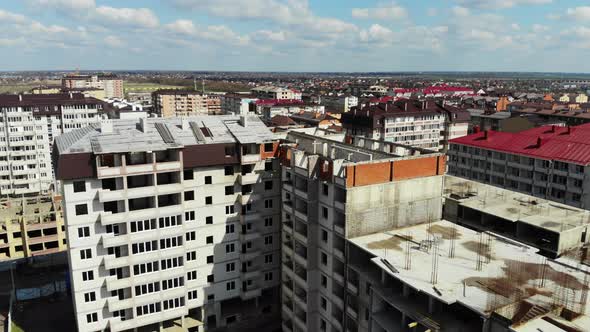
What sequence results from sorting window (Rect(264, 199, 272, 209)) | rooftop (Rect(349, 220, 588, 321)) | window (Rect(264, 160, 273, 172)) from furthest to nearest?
1. window (Rect(264, 199, 272, 209))
2. window (Rect(264, 160, 273, 172))
3. rooftop (Rect(349, 220, 588, 321))

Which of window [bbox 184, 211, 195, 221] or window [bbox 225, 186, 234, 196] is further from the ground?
window [bbox 225, 186, 234, 196]

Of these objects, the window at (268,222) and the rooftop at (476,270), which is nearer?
the rooftop at (476,270)

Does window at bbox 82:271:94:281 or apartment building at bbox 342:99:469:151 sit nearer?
window at bbox 82:271:94:281

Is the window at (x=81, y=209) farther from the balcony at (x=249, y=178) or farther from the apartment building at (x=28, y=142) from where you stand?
the apartment building at (x=28, y=142)

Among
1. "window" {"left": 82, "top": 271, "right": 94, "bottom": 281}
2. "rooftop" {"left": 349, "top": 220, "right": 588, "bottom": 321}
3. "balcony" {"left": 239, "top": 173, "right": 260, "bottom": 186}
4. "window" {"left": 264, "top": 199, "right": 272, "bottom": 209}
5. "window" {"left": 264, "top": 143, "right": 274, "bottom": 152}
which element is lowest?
"window" {"left": 82, "top": 271, "right": 94, "bottom": 281}

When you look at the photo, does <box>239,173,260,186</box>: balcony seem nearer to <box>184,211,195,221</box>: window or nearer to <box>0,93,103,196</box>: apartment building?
<box>184,211,195,221</box>: window

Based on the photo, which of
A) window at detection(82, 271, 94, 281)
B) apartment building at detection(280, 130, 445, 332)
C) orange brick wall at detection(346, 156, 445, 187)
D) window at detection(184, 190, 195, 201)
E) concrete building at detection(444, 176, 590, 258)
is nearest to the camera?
orange brick wall at detection(346, 156, 445, 187)

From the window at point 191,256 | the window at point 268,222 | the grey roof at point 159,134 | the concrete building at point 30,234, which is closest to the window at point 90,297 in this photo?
the window at point 191,256

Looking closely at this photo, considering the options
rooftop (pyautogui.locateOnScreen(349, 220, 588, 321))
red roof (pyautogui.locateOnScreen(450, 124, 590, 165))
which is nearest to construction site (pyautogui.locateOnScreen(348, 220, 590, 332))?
rooftop (pyautogui.locateOnScreen(349, 220, 588, 321))
